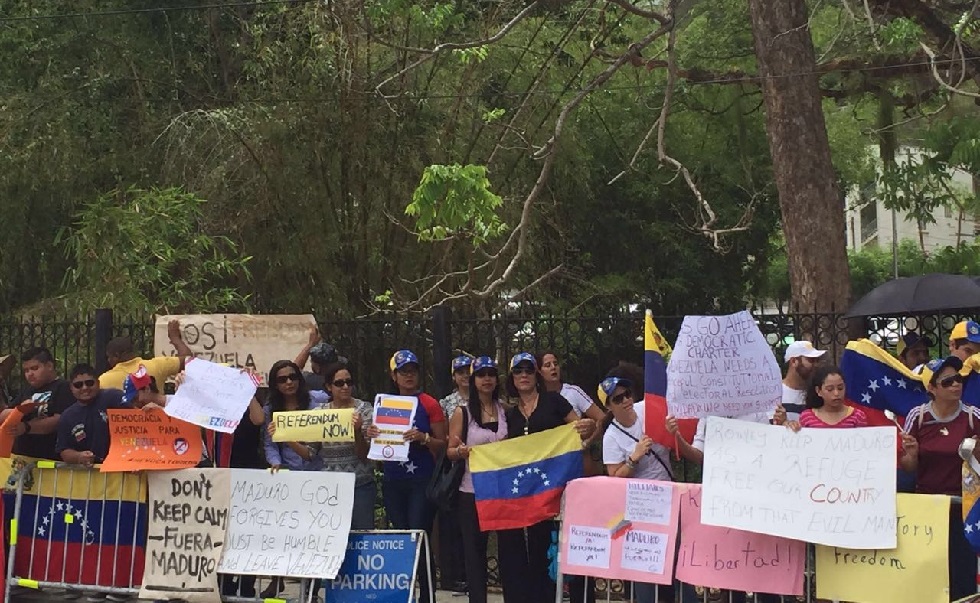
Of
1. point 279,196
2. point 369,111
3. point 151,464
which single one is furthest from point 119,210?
point 151,464

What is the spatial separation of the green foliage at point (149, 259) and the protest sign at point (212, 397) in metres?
4.44

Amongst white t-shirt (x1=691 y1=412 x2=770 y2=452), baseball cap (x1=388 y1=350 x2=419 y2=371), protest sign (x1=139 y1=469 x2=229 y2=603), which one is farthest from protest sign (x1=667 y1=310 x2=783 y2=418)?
protest sign (x1=139 y1=469 x2=229 y2=603)

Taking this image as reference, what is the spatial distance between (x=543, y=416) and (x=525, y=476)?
41cm

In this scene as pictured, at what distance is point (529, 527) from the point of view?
8.25m

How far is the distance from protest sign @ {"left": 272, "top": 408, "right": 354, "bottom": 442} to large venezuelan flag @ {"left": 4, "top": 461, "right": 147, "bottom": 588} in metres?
1.52

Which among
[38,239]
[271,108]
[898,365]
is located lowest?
[898,365]

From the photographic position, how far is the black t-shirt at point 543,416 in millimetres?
8125

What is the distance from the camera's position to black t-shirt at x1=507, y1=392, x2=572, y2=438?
8.12 meters

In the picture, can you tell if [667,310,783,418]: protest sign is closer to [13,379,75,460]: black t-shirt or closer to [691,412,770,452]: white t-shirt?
[691,412,770,452]: white t-shirt

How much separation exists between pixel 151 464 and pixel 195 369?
814mm

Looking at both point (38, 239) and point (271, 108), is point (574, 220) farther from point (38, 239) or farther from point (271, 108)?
point (38, 239)

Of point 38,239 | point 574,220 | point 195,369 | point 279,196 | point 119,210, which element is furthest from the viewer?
point 574,220

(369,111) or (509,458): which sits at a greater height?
(369,111)

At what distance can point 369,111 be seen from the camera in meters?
15.2
